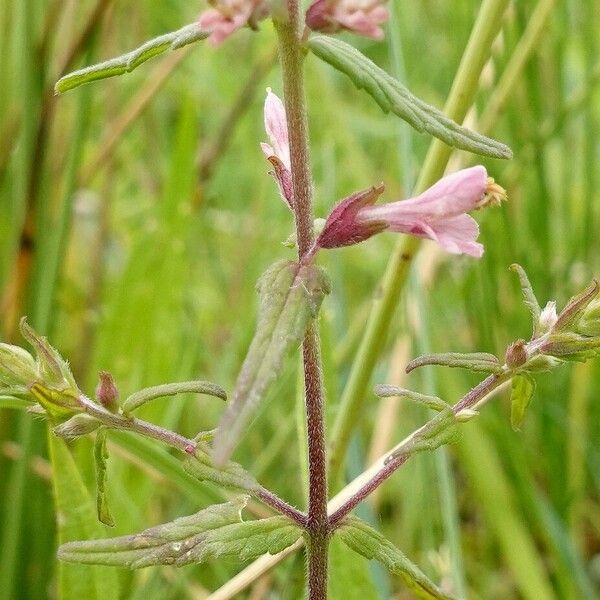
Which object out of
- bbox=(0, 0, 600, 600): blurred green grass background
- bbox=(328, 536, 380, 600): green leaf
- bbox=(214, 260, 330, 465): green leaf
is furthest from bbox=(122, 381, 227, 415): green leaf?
bbox=(328, 536, 380, 600): green leaf

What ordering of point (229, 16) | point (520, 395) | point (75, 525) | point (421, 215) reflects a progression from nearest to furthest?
point (229, 16) < point (421, 215) < point (520, 395) < point (75, 525)

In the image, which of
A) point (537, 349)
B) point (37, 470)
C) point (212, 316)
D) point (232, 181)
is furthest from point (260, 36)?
point (537, 349)

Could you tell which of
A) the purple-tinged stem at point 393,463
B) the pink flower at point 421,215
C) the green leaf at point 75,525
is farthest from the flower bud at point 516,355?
the green leaf at point 75,525

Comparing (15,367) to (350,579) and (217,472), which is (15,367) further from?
(350,579)

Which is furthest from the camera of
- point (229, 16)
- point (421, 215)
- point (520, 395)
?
point (520, 395)

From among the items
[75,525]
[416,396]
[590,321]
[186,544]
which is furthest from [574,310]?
[75,525]

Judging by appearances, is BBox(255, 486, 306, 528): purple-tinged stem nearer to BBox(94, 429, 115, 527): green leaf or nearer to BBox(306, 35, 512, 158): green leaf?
BBox(94, 429, 115, 527): green leaf
